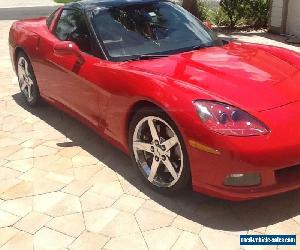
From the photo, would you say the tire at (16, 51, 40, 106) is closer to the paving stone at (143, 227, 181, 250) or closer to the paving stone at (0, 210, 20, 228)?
the paving stone at (0, 210, 20, 228)

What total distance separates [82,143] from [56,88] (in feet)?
2.28

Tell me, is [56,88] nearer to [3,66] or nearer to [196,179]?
[196,179]

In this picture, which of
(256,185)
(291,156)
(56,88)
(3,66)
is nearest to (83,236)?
(256,185)

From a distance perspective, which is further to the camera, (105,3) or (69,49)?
(105,3)

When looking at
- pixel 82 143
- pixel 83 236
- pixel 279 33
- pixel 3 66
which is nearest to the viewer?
pixel 83 236

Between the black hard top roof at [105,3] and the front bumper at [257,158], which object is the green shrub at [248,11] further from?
the front bumper at [257,158]

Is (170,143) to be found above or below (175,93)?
below

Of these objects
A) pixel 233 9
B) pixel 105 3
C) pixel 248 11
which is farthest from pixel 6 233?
pixel 248 11

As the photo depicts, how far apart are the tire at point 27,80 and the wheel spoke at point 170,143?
270 centimetres

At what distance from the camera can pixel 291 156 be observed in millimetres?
3004

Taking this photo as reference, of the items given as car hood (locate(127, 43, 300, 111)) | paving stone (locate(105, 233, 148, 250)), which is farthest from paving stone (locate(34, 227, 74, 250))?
car hood (locate(127, 43, 300, 111))

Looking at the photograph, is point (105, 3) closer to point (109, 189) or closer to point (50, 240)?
point (109, 189)

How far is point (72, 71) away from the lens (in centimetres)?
442

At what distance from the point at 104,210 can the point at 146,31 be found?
1.84 meters
